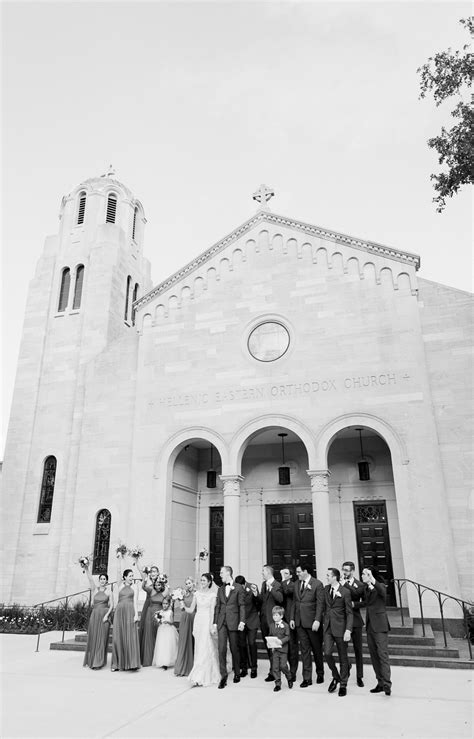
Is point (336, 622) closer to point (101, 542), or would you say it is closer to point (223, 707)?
point (223, 707)

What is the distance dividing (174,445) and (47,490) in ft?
18.7

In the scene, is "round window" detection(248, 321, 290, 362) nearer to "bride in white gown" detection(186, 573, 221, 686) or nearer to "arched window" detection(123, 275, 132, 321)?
"arched window" detection(123, 275, 132, 321)

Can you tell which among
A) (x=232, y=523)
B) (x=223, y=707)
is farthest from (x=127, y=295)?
(x=223, y=707)

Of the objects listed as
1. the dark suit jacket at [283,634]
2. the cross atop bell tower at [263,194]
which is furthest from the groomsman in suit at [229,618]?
the cross atop bell tower at [263,194]

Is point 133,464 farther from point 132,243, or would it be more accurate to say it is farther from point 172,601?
point 132,243

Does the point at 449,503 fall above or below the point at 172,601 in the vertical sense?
above

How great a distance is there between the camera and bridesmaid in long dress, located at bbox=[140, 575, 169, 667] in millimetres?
10469

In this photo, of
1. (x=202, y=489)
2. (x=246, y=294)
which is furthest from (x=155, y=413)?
(x=246, y=294)

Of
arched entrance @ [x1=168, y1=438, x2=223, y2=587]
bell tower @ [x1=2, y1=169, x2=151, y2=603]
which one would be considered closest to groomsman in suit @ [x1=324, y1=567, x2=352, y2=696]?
arched entrance @ [x1=168, y1=438, x2=223, y2=587]

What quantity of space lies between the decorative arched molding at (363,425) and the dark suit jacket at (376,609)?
6.43 m

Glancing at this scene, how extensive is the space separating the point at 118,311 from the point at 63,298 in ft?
8.02

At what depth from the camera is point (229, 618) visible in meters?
9.02

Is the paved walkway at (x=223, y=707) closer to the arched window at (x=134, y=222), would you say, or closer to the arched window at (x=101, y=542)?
the arched window at (x=101, y=542)

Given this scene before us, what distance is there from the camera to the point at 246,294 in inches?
697
